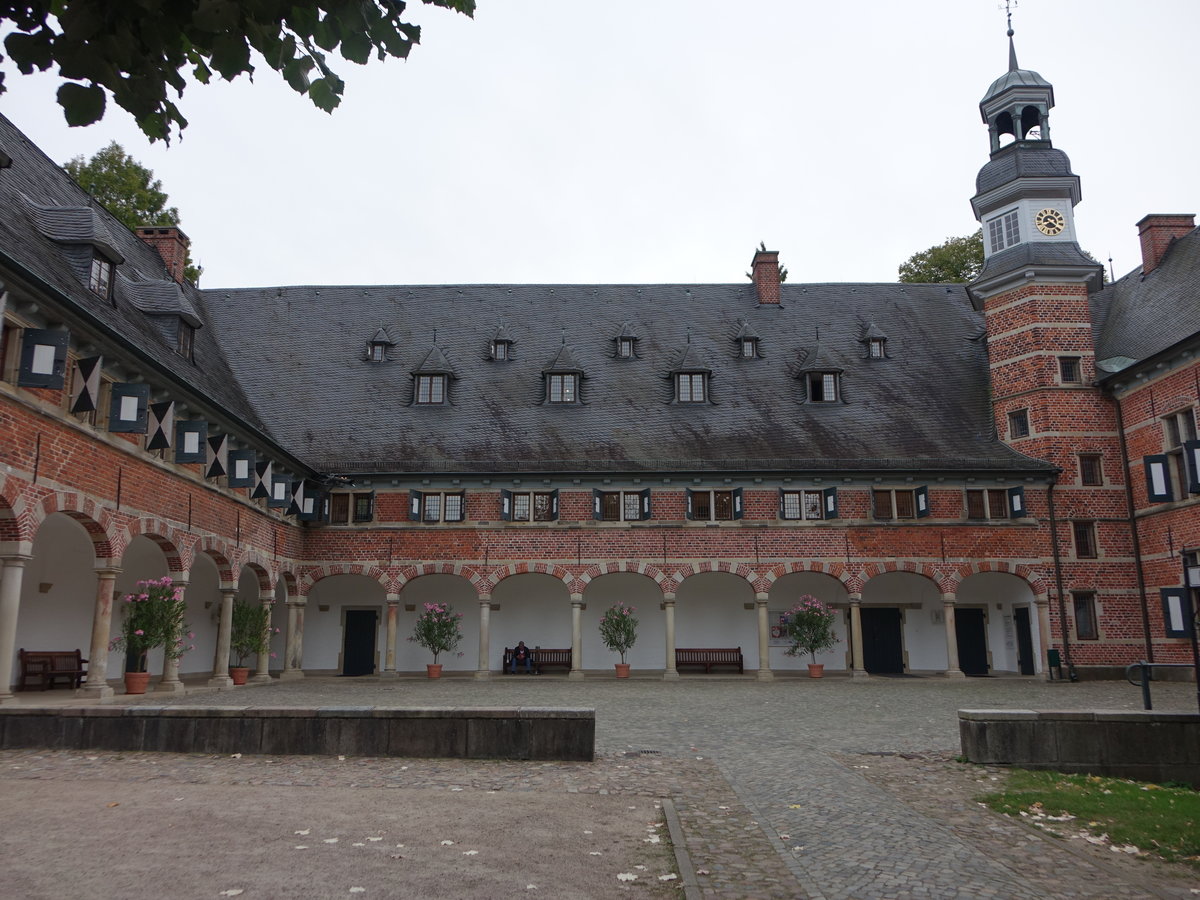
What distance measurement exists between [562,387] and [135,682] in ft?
46.8

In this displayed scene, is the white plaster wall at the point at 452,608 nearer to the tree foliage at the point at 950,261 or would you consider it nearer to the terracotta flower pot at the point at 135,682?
the terracotta flower pot at the point at 135,682

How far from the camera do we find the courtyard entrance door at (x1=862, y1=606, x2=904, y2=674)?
26.5 m

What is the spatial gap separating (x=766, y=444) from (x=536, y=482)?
20.5 feet

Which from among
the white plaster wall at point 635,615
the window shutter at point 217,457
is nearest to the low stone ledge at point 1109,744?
the window shutter at point 217,457

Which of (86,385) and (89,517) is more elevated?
(86,385)

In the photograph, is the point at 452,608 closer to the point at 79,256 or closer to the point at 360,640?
the point at 360,640

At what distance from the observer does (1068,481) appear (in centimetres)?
2459

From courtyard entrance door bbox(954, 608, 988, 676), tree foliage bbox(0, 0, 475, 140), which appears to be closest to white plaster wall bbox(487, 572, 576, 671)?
courtyard entrance door bbox(954, 608, 988, 676)

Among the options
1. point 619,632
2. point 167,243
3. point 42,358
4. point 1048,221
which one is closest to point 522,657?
point 619,632

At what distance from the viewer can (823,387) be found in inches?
1073

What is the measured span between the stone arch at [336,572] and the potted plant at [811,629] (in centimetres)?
1059

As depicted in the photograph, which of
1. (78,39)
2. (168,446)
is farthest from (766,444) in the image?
(78,39)

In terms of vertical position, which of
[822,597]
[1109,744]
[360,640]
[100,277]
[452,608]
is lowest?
[1109,744]

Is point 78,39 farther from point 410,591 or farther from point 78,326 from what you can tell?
point 410,591
